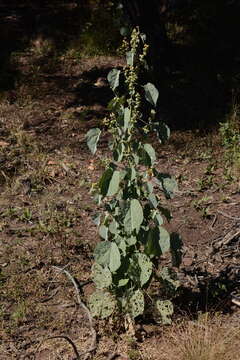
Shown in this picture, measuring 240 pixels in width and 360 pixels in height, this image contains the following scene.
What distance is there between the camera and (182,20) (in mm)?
9844

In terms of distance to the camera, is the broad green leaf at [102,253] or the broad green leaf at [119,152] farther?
the broad green leaf at [102,253]

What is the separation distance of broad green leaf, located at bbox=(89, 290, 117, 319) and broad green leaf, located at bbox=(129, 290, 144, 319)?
6.6 inches

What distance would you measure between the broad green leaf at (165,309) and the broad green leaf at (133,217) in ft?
2.07

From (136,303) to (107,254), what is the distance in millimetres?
393

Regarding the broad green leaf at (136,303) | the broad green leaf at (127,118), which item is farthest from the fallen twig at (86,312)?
the broad green leaf at (127,118)

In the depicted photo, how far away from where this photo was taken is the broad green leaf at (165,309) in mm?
3994

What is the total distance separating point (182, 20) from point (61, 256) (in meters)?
5.87

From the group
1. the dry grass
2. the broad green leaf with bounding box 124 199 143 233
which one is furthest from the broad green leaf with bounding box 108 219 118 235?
the dry grass

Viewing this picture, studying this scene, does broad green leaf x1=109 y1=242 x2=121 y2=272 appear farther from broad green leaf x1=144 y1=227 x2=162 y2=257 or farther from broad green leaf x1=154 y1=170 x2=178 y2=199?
broad green leaf x1=154 y1=170 x2=178 y2=199

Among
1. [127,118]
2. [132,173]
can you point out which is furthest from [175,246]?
[127,118]

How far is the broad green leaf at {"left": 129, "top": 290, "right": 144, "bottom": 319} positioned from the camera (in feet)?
12.8

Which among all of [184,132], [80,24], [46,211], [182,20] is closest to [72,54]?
[80,24]

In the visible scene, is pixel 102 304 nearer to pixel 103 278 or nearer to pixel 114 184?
pixel 103 278

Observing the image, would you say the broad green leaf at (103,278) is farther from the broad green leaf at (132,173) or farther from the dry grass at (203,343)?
the broad green leaf at (132,173)
